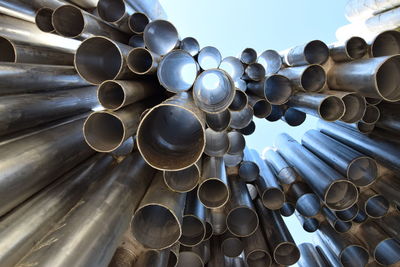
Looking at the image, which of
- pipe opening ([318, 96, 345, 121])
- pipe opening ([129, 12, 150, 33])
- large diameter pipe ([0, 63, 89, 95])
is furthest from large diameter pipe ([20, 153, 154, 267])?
pipe opening ([318, 96, 345, 121])

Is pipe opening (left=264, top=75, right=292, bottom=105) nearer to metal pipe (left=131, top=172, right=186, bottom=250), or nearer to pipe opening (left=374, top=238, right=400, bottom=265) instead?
metal pipe (left=131, top=172, right=186, bottom=250)

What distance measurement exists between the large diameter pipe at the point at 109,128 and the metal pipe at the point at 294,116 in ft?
7.23

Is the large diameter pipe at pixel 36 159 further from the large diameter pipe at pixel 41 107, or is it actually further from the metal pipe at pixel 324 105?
the metal pipe at pixel 324 105

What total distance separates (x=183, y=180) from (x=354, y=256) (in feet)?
6.31

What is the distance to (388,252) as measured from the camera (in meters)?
2.48

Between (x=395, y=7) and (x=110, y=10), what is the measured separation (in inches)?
185

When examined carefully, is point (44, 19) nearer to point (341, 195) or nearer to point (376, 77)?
point (376, 77)

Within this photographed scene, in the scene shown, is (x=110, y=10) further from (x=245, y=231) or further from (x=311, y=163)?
(x=311, y=163)

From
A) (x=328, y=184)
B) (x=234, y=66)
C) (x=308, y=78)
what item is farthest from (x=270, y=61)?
(x=328, y=184)

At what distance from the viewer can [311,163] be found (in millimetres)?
2900

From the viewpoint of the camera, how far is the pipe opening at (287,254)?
2361 mm

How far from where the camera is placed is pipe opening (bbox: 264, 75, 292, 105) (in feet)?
8.30

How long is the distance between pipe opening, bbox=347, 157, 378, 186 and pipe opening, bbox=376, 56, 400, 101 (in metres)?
0.73

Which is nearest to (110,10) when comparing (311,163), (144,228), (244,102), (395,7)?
(244,102)
